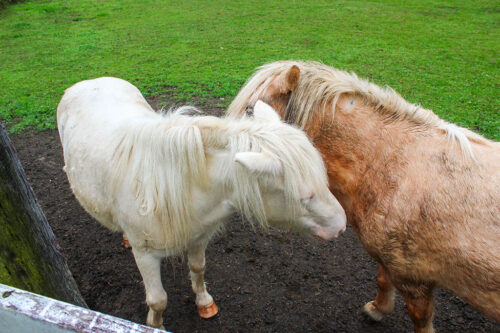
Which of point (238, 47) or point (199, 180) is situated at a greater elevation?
point (199, 180)

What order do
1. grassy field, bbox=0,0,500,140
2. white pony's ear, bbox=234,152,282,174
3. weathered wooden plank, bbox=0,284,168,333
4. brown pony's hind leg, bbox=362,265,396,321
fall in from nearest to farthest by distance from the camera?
weathered wooden plank, bbox=0,284,168,333
white pony's ear, bbox=234,152,282,174
brown pony's hind leg, bbox=362,265,396,321
grassy field, bbox=0,0,500,140

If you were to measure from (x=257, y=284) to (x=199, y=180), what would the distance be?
168cm

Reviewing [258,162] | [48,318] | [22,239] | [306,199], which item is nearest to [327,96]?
[306,199]

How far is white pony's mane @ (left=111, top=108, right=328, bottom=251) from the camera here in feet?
6.01

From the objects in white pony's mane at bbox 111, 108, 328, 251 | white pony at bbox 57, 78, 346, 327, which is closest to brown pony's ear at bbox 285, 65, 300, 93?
white pony at bbox 57, 78, 346, 327

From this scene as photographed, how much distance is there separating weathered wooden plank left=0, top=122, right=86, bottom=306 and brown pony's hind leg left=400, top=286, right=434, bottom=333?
246 centimetres

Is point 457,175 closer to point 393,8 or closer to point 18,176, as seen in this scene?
point 18,176

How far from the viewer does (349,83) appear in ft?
8.14

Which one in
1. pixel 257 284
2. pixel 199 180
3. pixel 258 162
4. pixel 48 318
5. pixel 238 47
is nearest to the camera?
pixel 48 318

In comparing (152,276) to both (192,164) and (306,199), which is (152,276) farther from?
(306,199)

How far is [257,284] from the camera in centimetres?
324

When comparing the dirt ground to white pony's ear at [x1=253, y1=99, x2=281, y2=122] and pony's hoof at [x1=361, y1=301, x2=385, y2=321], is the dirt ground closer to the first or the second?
→ pony's hoof at [x1=361, y1=301, x2=385, y2=321]

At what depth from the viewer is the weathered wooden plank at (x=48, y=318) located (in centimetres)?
100

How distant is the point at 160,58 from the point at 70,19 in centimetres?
672
